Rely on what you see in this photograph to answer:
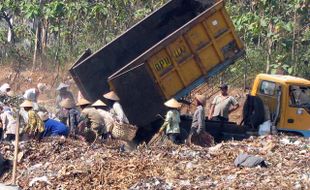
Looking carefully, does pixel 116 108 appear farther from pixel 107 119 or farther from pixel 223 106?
pixel 223 106

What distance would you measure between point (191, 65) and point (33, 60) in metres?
12.1

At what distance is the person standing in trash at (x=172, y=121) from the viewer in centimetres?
1577

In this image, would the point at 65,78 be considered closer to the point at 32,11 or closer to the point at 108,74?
the point at 32,11

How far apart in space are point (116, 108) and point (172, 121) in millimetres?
1029

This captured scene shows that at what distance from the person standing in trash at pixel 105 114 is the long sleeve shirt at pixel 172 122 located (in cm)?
100

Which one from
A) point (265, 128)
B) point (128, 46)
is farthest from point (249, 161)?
point (128, 46)

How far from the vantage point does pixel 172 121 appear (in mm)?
15844

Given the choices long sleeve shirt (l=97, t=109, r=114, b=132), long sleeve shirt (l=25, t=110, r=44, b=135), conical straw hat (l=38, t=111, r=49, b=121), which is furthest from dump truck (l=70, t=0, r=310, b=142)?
long sleeve shirt (l=25, t=110, r=44, b=135)

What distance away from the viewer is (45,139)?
14.5 metres

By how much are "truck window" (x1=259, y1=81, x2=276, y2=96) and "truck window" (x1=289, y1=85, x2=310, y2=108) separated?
0.40 metres

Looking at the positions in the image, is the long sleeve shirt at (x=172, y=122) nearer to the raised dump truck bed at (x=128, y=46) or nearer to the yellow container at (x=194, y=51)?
the yellow container at (x=194, y=51)

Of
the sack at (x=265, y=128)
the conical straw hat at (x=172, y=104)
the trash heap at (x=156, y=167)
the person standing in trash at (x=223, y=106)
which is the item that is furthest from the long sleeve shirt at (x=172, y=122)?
the sack at (x=265, y=128)

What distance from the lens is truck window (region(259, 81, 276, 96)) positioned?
56.0 feet

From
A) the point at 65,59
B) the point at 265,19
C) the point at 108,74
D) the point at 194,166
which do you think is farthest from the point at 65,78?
the point at 194,166
